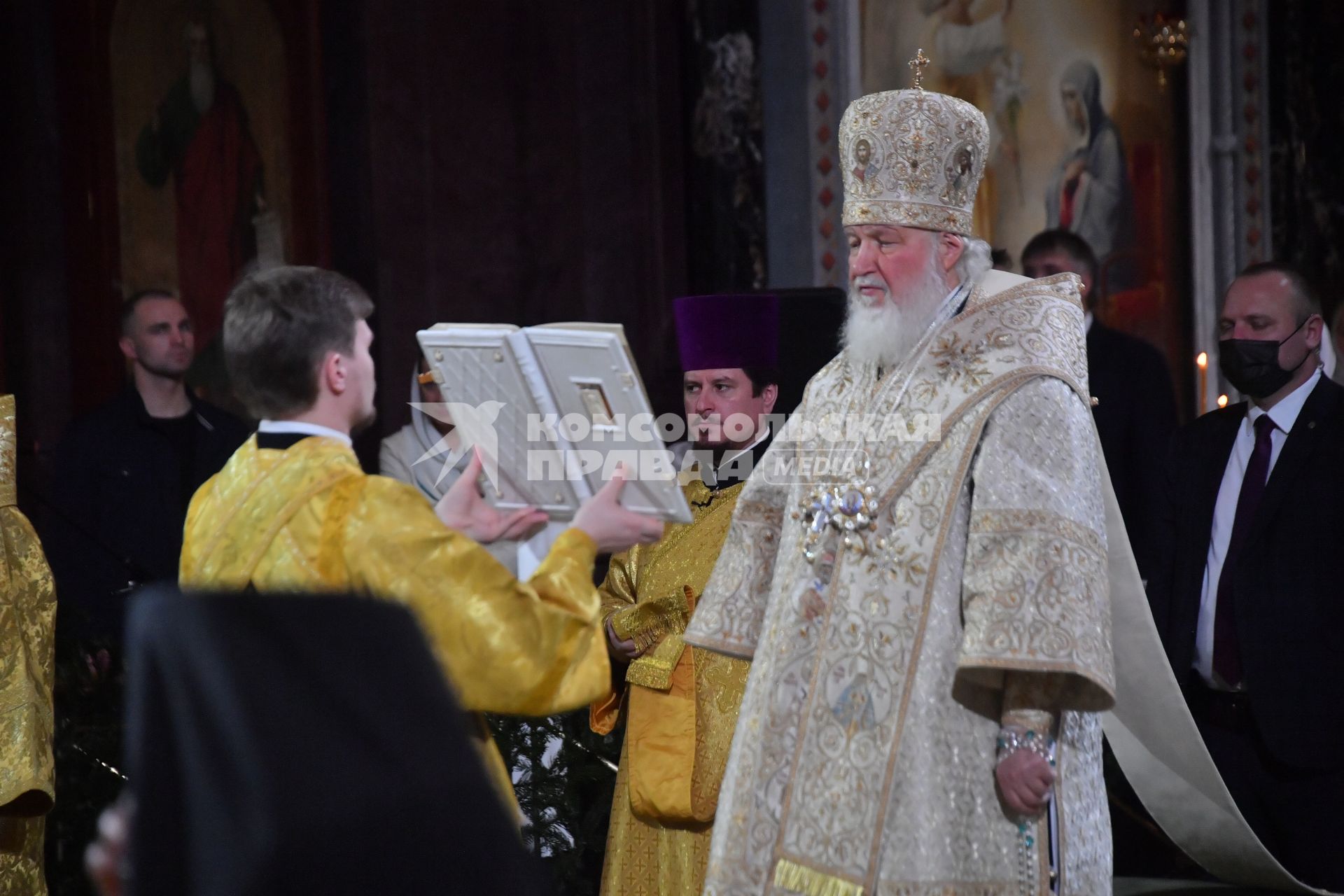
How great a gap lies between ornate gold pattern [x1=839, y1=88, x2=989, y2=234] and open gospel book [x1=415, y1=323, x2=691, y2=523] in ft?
2.71

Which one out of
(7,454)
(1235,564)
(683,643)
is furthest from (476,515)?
(1235,564)

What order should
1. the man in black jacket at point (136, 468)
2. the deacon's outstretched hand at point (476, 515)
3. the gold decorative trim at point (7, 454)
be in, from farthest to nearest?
the man in black jacket at point (136, 468) < the gold decorative trim at point (7, 454) < the deacon's outstretched hand at point (476, 515)

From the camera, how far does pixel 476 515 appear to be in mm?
2889

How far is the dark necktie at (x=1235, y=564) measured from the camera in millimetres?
4594

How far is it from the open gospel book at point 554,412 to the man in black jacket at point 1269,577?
232cm

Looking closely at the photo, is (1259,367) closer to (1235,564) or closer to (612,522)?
(1235,564)

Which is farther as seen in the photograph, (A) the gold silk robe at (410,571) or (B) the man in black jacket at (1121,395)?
(B) the man in black jacket at (1121,395)

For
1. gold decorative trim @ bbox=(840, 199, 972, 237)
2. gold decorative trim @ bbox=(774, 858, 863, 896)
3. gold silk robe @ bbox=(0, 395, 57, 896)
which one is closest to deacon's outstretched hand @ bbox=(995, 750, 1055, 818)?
gold decorative trim @ bbox=(774, 858, 863, 896)

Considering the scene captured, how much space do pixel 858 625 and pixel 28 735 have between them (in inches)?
81.9

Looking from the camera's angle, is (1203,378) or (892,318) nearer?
(892,318)

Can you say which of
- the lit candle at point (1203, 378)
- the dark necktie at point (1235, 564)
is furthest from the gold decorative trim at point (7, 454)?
the lit candle at point (1203, 378)

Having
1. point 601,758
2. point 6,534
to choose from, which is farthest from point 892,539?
point 6,534

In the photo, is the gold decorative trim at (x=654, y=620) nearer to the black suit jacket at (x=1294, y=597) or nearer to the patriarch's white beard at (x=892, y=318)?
the patriarch's white beard at (x=892, y=318)

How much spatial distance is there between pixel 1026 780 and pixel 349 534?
50.8 inches
